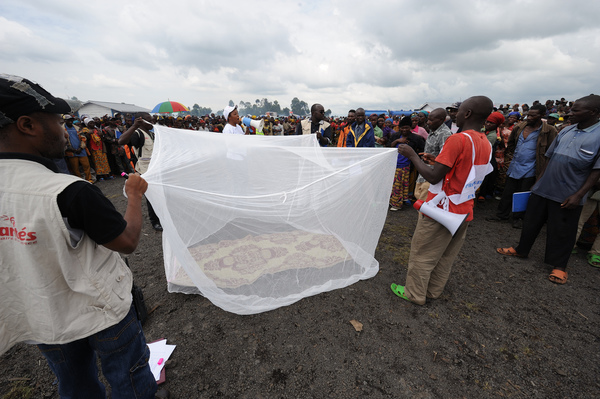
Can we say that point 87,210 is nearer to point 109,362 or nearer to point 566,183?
point 109,362

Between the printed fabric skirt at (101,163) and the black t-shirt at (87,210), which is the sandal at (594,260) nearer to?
the black t-shirt at (87,210)

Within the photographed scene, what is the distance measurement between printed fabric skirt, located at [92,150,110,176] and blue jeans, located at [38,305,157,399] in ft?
29.0

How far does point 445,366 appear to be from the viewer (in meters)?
1.99

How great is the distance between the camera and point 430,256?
2420 millimetres

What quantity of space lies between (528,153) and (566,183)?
5.47 feet

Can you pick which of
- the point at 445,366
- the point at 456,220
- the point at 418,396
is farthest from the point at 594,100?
the point at 418,396

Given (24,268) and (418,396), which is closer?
(24,268)

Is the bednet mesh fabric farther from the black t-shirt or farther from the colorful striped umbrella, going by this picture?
the colorful striped umbrella

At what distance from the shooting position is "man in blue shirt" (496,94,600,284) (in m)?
2.74

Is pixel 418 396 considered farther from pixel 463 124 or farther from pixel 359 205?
pixel 463 124

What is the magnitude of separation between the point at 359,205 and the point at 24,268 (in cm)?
256

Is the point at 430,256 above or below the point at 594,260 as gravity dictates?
above

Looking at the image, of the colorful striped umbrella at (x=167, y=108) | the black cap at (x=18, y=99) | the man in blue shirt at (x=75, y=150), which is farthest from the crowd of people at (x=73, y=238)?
the colorful striped umbrella at (x=167, y=108)

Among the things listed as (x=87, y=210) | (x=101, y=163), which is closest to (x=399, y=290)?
(x=87, y=210)
